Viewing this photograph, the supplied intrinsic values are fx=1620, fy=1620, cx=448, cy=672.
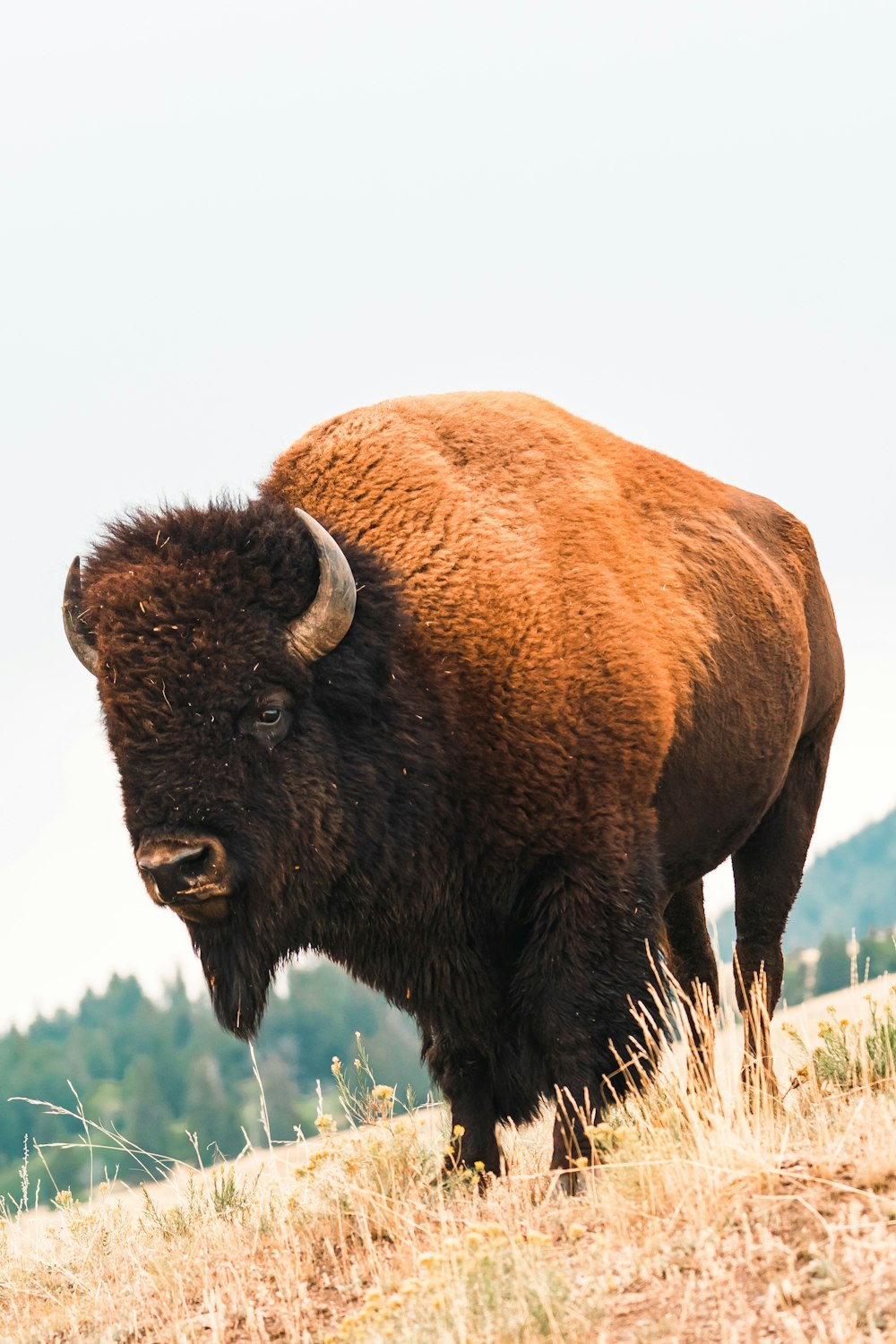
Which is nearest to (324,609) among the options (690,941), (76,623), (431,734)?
(431,734)

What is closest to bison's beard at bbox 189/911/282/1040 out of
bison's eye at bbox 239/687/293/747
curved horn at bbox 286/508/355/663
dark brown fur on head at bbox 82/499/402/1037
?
dark brown fur on head at bbox 82/499/402/1037

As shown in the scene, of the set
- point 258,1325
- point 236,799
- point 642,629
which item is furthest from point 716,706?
point 258,1325

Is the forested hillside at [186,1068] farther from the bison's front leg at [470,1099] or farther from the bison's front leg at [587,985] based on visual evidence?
the bison's front leg at [587,985]

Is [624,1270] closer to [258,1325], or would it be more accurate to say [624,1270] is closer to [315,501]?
[258,1325]

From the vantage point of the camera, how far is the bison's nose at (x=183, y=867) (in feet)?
16.4

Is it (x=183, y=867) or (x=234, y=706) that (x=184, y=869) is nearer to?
(x=183, y=867)

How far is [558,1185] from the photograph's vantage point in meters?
5.29

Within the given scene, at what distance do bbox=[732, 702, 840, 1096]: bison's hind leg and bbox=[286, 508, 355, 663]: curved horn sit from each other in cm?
322

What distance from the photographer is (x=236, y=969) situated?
18.3 ft

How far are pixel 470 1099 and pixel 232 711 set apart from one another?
6.17ft

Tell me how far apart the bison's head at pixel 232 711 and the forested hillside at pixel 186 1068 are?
3114 inches

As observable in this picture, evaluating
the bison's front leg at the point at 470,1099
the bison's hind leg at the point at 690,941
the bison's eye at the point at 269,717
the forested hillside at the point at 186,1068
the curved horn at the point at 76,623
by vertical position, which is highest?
the curved horn at the point at 76,623

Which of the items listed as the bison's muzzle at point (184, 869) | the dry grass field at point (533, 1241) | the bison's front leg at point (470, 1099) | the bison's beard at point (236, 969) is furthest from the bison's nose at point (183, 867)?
the bison's front leg at point (470, 1099)

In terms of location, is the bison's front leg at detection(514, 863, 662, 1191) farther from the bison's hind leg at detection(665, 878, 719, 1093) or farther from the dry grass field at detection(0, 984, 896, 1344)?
the bison's hind leg at detection(665, 878, 719, 1093)
